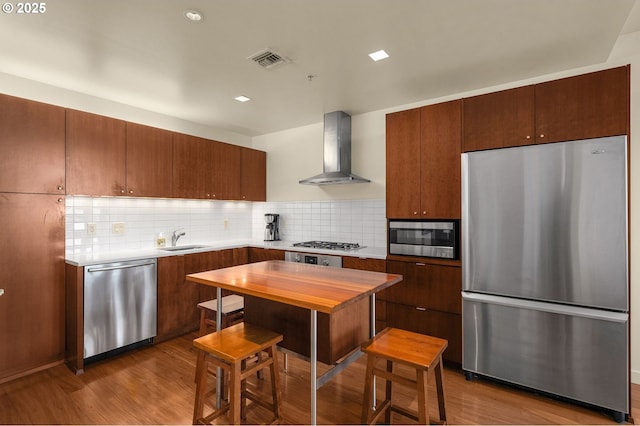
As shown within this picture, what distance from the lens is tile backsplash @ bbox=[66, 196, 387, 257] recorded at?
10.5 feet

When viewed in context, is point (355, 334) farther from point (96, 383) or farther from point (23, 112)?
point (23, 112)

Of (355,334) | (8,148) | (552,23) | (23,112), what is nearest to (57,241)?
(8,148)

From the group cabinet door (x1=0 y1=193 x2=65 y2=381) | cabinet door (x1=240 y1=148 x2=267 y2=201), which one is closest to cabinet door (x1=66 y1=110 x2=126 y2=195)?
→ cabinet door (x1=0 y1=193 x2=65 y2=381)

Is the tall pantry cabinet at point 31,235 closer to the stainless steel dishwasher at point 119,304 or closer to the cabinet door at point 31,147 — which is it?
the cabinet door at point 31,147

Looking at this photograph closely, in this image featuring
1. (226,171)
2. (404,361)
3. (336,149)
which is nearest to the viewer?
(404,361)

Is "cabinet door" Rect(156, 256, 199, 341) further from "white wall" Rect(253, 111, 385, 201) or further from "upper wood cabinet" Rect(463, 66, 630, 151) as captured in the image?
"upper wood cabinet" Rect(463, 66, 630, 151)

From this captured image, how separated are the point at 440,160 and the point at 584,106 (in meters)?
0.99

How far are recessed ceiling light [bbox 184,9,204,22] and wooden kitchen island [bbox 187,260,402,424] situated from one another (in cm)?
160

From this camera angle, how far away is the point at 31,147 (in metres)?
2.60

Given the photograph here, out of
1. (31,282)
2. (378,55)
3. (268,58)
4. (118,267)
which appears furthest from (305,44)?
(31,282)

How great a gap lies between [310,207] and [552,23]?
3.10 m

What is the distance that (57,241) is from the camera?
2766 mm

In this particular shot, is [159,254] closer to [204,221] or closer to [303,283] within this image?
[204,221]

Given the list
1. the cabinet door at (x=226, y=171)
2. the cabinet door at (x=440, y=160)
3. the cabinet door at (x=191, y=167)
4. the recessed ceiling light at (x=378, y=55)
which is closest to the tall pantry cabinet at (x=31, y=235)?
the cabinet door at (x=191, y=167)
